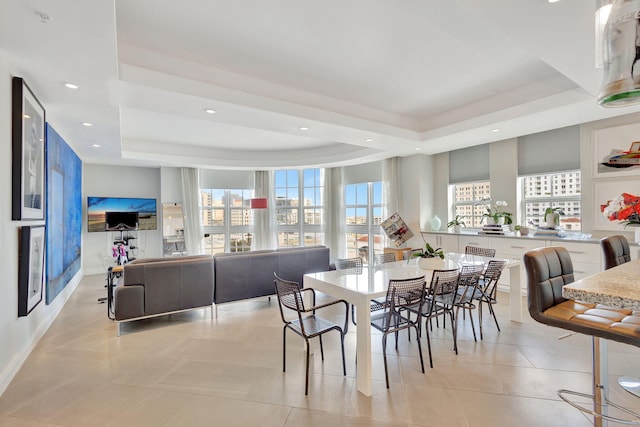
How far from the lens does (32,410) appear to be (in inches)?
79.1

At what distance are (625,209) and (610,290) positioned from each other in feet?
2.87

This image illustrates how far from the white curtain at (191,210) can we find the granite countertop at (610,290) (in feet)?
24.8

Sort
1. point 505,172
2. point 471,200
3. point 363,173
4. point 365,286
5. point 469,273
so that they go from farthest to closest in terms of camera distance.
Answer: point 363,173 < point 471,200 < point 505,172 < point 469,273 < point 365,286

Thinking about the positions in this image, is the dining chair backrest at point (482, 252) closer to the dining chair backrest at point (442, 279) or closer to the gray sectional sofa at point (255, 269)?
the dining chair backrest at point (442, 279)

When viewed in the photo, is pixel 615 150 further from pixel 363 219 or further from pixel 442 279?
pixel 363 219

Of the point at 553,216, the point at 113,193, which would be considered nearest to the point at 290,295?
the point at 553,216

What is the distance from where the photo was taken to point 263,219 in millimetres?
7902

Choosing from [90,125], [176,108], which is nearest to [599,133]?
[176,108]

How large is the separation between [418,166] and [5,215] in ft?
19.6

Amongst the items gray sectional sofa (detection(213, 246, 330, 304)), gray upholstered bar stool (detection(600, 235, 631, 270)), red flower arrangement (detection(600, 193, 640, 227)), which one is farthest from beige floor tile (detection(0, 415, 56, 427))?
gray upholstered bar stool (detection(600, 235, 631, 270))

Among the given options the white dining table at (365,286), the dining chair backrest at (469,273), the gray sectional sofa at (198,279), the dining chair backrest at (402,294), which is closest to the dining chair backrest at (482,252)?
the white dining table at (365,286)

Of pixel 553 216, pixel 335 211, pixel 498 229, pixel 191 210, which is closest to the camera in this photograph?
pixel 553 216

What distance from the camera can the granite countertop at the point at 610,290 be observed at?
3.26 ft

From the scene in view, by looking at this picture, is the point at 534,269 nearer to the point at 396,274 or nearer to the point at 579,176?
the point at 396,274
